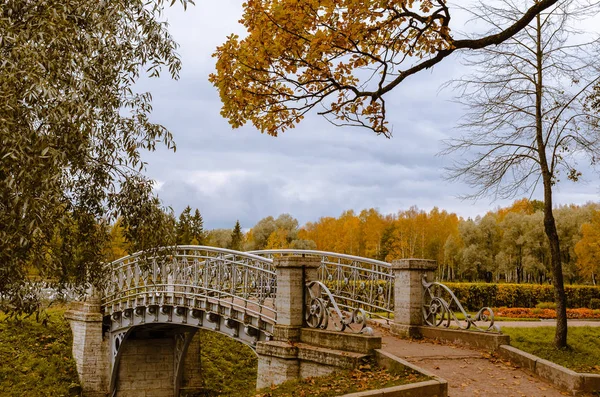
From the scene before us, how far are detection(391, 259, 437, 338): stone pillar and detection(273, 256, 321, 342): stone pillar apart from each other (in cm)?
197

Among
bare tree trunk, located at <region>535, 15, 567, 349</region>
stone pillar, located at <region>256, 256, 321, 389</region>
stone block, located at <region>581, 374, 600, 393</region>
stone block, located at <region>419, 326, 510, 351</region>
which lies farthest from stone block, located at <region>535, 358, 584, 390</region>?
bare tree trunk, located at <region>535, 15, 567, 349</region>

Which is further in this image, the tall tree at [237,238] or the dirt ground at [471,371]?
the tall tree at [237,238]

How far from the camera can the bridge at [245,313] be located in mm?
10648

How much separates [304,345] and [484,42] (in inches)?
228

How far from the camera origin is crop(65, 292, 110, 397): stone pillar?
20391 mm

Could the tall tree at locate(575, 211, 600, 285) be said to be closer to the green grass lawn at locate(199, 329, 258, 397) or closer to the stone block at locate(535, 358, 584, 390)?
the green grass lawn at locate(199, 329, 258, 397)

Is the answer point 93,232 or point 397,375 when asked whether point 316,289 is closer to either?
point 397,375

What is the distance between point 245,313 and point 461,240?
55969mm

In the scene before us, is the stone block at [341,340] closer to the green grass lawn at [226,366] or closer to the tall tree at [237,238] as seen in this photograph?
the green grass lawn at [226,366]

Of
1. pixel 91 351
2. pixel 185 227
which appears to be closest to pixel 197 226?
pixel 185 227

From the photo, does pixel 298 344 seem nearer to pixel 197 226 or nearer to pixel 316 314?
pixel 316 314

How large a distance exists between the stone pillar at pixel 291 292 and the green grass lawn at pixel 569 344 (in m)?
5.29

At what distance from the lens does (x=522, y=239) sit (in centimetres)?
5806

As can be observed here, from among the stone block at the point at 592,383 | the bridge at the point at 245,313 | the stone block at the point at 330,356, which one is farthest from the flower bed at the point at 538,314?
the stone block at the point at 592,383
